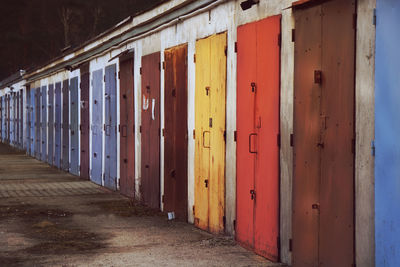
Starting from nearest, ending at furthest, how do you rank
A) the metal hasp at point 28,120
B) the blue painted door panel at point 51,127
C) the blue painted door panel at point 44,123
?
the blue painted door panel at point 51,127 < the blue painted door panel at point 44,123 < the metal hasp at point 28,120

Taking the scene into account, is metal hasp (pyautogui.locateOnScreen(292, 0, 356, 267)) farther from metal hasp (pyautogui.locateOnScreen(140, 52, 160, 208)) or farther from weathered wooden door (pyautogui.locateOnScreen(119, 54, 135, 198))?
weathered wooden door (pyautogui.locateOnScreen(119, 54, 135, 198))

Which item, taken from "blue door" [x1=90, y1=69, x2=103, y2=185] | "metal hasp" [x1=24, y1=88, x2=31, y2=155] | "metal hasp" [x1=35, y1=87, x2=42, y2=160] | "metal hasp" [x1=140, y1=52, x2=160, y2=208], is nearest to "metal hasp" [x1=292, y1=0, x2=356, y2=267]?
"metal hasp" [x1=140, y1=52, x2=160, y2=208]

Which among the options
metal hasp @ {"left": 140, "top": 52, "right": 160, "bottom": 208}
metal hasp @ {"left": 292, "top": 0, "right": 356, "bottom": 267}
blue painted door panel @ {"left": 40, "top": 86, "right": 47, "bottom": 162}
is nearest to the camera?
metal hasp @ {"left": 292, "top": 0, "right": 356, "bottom": 267}

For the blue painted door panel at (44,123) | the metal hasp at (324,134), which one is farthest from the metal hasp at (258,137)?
the blue painted door panel at (44,123)

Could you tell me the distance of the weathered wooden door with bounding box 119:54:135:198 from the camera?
14.0m

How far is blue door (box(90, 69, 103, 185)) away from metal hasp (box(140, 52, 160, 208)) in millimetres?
3878

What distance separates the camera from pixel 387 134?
18.4ft

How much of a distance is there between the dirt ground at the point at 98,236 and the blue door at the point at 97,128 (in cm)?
240

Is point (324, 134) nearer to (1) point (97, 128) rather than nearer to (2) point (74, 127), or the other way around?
(1) point (97, 128)

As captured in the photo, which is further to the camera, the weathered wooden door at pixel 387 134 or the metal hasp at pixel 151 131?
the metal hasp at pixel 151 131

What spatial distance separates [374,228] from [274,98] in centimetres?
242

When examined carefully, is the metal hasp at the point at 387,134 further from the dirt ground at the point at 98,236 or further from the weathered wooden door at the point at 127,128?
the weathered wooden door at the point at 127,128

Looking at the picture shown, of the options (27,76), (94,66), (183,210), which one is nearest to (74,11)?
(27,76)

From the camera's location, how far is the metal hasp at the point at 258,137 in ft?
25.4
